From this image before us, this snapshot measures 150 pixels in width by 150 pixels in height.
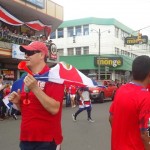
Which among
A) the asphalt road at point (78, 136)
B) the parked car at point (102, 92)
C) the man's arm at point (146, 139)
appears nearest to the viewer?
the man's arm at point (146, 139)

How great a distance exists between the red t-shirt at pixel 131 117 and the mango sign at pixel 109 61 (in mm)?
44799

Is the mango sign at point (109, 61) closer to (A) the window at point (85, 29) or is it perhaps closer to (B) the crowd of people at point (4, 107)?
(A) the window at point (85, 29)

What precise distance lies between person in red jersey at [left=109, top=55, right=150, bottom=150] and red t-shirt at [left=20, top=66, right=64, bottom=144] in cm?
61

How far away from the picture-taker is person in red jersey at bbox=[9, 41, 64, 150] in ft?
12.1

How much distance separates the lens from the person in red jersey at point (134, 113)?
321cm

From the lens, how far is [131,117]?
10.8ft

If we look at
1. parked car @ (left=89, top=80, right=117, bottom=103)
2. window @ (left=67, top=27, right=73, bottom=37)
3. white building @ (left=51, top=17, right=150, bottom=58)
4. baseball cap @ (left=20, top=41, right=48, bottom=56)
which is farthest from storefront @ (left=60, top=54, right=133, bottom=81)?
baseball cap @ (left=20, top=41, right=48, bottom=56)

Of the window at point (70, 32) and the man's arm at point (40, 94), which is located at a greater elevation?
the window at point (70, 32)

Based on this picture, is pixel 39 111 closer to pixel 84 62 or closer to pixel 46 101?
pixel 46 101

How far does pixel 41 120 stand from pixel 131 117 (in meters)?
0.93

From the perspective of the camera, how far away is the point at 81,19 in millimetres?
53438

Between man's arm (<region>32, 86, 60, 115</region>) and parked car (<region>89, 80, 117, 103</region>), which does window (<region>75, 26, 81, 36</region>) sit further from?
man's arm (<region>32, 86, 60, 115</region>)

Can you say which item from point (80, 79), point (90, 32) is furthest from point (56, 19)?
point (80, 79)

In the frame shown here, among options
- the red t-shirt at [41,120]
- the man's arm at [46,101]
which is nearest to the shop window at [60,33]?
the red t-shirt at [41,120]
